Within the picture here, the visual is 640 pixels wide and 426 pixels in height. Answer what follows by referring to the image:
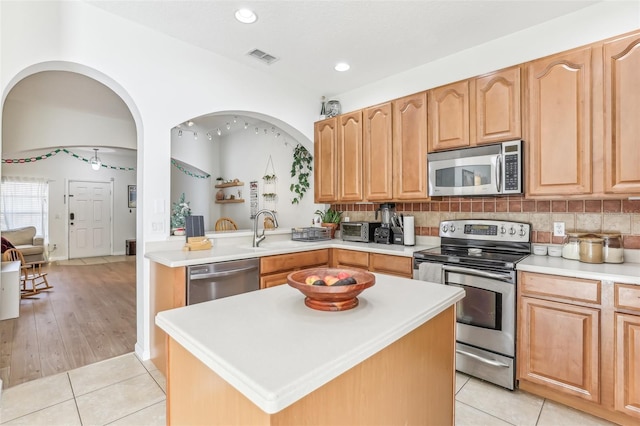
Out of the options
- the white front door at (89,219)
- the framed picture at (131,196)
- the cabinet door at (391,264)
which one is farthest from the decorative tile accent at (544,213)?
the white front door at (89,219)

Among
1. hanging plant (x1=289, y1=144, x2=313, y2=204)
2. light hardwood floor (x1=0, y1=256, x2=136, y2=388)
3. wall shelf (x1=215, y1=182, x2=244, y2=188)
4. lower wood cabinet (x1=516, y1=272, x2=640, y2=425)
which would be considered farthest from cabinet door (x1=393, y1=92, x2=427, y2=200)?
wall shelf (x1=215, y1=182, x2=244, y2=188)

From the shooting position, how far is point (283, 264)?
2.94 m

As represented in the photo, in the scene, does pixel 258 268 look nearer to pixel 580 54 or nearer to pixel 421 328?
pixel 421 328

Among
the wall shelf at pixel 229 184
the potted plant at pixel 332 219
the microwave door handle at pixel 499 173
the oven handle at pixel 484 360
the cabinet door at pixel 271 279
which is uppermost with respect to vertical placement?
the wall shelf at pixel 229 184

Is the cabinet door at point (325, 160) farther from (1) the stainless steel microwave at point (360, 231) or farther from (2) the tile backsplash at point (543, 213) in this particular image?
(2) the tile backsplash at point (543, 213)

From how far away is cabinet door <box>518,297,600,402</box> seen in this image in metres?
1.91

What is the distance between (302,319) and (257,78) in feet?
10.1

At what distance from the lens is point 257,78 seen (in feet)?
11.3

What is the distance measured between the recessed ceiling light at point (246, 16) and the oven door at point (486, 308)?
7.97ft

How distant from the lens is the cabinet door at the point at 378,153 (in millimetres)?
3225

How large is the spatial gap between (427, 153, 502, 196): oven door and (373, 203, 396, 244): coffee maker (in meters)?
0.67

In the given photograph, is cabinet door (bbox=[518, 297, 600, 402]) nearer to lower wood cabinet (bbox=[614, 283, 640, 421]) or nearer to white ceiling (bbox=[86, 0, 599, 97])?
lower wood cabinet (bbox=[614, 283, 640, 421])

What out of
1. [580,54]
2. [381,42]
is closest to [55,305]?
[381,42]

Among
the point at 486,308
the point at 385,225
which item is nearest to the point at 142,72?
the point at 385,225
